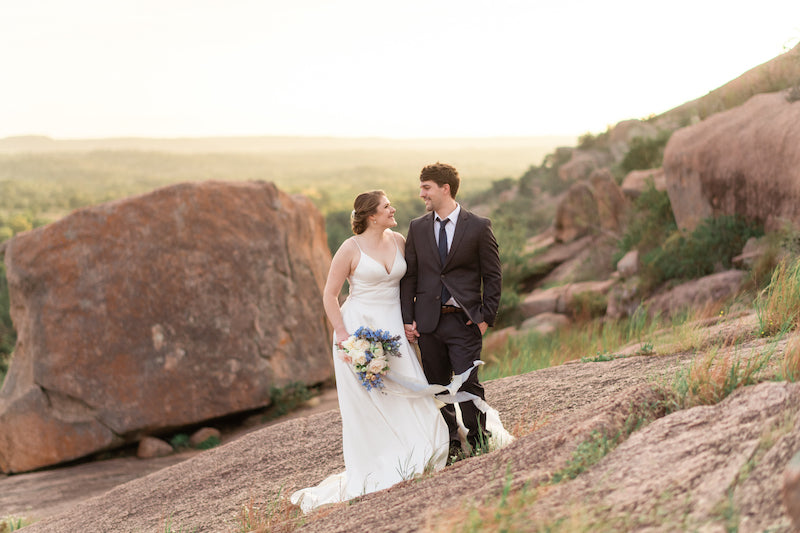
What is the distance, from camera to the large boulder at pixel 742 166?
29.3ft

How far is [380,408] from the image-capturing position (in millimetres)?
5047

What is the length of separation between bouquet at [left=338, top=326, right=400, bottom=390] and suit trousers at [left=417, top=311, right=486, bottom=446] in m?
0.31

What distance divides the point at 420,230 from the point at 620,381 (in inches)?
77.7

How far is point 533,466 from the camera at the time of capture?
340 cm

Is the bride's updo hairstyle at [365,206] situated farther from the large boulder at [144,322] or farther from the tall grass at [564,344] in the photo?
the large boulder at [144,322]

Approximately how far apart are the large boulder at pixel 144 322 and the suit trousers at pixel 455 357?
5.62m

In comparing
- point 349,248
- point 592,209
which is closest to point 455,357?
point 349,248

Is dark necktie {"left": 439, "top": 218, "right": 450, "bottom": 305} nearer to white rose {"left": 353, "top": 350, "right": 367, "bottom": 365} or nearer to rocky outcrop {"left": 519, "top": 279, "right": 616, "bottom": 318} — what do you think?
white rose {"left": 353, "top": 350, "right": 367, "bottom": 365}

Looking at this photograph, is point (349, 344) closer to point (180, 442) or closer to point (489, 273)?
point (489, 273)

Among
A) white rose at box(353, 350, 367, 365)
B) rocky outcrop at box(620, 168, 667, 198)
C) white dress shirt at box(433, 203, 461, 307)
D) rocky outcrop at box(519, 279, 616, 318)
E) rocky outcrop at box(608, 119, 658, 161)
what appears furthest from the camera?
rocky outcrop at box(608, 119, 658, 161)

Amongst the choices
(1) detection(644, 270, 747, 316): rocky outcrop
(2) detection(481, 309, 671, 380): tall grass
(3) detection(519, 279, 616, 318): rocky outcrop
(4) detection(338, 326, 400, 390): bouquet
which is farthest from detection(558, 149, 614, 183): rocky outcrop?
(4) detection(338, 326, 400, 390): bouquet

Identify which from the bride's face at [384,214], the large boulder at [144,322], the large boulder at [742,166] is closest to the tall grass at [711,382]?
the bride's face at [384,214]

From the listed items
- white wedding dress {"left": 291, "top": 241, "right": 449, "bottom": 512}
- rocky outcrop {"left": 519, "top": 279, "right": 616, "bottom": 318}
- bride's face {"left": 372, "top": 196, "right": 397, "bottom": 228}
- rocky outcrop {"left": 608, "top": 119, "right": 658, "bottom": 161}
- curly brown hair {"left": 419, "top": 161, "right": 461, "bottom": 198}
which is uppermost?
rocky outcrop {"left": 608, "top": 119, "right": 658, "bottom": 161}

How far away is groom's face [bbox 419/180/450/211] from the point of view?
15.8 ft
